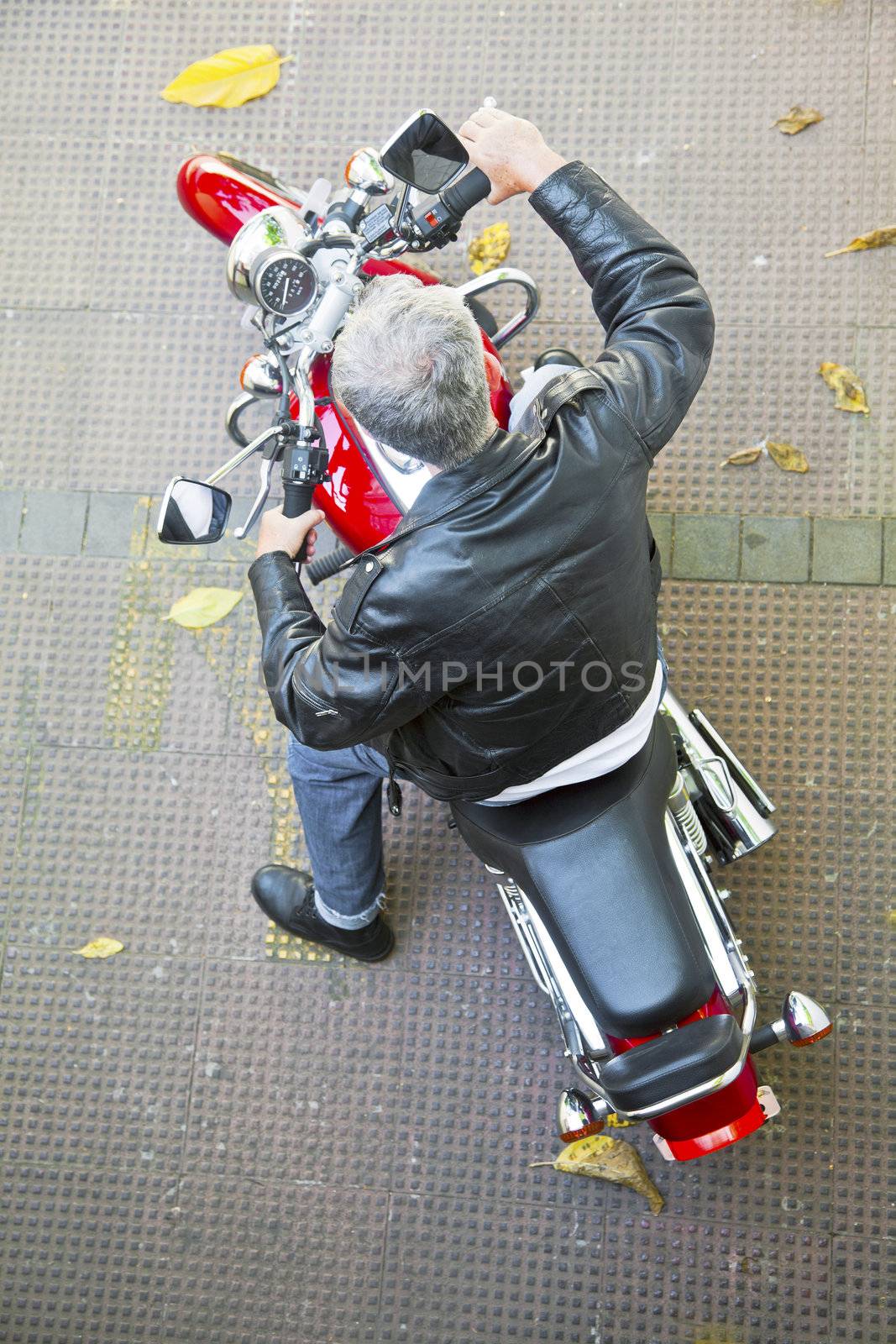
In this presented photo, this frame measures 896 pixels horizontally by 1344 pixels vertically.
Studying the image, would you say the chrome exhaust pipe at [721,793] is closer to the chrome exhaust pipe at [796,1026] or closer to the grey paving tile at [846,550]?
the chrome exhaust pipe at [796,1026]

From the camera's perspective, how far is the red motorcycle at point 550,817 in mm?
1865

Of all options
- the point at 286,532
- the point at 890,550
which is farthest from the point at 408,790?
the point at 890,550

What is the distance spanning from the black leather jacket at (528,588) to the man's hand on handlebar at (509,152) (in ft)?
0.29

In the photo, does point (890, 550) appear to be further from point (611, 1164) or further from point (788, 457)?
point (611, 1164)

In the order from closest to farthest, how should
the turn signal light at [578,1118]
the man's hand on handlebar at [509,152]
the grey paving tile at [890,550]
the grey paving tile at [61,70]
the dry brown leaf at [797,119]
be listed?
the man's hand on handlebar at [509,152], the turn signal light at [578,1118], the grey paving tile at [890,550], the dry brown leaf at [797,119], the grey paving tile at [61,70]

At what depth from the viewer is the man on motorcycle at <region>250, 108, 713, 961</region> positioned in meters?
1.55

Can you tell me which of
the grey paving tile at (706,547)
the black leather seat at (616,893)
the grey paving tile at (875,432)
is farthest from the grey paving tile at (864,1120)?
the grey paving tile at (875,432)

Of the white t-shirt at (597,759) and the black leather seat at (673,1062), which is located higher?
A: the white t-shirt at (597,759)

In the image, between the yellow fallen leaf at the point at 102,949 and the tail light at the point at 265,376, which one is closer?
the tail light at the point at 265,376

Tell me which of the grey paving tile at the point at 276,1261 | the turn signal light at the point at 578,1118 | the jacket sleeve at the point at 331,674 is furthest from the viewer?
the grey paving tile at the point at 276,1261

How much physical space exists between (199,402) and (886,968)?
243 centimetres

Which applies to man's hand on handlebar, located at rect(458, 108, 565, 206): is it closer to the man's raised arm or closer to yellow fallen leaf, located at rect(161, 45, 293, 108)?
the man's raised arm

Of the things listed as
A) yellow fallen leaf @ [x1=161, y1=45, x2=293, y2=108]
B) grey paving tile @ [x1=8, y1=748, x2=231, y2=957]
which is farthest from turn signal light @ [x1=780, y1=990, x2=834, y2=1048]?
yellow fallen leaf @ [x1=161, y1=45, x2=293, y2=108]

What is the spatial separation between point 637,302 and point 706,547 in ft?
3.76
